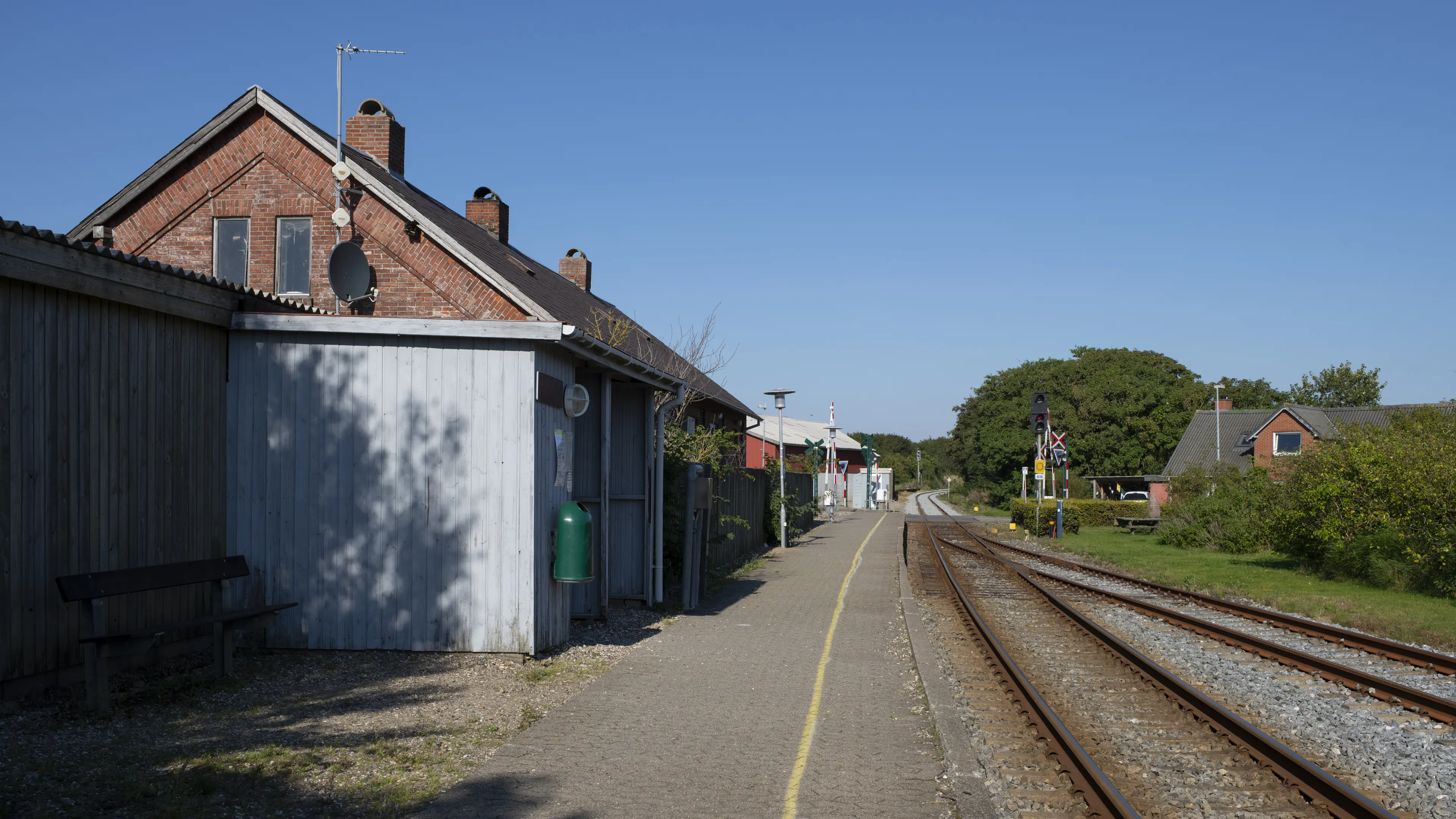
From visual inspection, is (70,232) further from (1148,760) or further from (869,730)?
(1148,760)

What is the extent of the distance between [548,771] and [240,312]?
226 inches

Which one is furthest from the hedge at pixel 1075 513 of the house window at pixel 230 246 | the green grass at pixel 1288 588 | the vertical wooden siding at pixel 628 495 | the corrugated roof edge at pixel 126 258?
the corrugated roof edge at pixel 126 258

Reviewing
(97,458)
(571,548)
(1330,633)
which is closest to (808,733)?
(571,548)

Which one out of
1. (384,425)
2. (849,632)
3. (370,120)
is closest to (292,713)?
(384,425)

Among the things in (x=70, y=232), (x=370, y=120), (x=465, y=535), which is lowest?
(x=465, y=535)

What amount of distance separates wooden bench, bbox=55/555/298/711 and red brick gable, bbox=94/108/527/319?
25.8 feet

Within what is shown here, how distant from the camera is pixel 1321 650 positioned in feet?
36.9

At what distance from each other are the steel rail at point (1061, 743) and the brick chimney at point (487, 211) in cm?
1716

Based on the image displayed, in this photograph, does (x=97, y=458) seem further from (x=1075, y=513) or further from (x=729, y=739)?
(x=1075, y=513)

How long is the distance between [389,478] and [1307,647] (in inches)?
384

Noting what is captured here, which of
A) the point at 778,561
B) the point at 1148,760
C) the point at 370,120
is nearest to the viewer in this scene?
the point at 1148,760

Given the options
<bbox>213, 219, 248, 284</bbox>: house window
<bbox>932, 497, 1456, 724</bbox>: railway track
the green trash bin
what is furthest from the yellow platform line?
<bbox>213, 219, 248, 284</bbox>: house window

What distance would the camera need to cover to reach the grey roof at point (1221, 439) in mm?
59594

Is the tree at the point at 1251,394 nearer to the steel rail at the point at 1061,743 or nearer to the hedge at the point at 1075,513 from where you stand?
the hedge at the point at 1075,513
